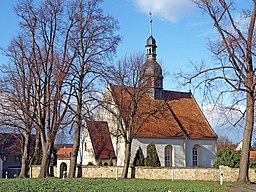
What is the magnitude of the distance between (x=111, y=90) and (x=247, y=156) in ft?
49.7

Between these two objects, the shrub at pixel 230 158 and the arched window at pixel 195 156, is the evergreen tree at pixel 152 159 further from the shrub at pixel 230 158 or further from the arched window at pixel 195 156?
the arched window at pixel 195 156

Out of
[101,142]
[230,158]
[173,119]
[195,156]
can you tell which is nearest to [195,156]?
[195,156]

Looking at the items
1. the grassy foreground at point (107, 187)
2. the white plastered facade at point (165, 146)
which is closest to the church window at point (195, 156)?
the white plastered facade at point (165, 146)

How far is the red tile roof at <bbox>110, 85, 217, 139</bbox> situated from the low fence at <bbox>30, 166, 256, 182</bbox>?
19.2 ft

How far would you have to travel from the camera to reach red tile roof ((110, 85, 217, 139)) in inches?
1646

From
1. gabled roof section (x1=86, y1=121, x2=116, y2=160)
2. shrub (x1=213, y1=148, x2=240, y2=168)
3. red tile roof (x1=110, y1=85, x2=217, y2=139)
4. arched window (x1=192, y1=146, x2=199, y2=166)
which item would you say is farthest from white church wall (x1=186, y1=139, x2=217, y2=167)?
shrub (x1=213, y1=148, x2=240, y2=168)

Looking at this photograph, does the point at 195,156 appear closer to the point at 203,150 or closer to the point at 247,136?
the point at 203,150

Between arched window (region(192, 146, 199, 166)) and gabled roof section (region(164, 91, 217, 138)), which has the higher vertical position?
gabled roof section (region(164, 91, 217, 138))

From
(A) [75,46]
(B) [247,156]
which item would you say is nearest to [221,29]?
(B) [247,156]

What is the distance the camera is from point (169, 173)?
31406 millimetres

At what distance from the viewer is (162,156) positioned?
42.6m

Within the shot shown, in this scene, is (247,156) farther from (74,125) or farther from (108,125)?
(108,125)

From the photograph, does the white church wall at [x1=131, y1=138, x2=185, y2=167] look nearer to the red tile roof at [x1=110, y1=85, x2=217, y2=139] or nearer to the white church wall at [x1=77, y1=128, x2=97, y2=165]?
the red tile roof at [x1=110, y1=85, x2=217, y2=139]

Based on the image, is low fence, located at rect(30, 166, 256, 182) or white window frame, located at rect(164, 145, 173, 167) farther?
white window frame, located at rect(164, 145, 173, 167)
